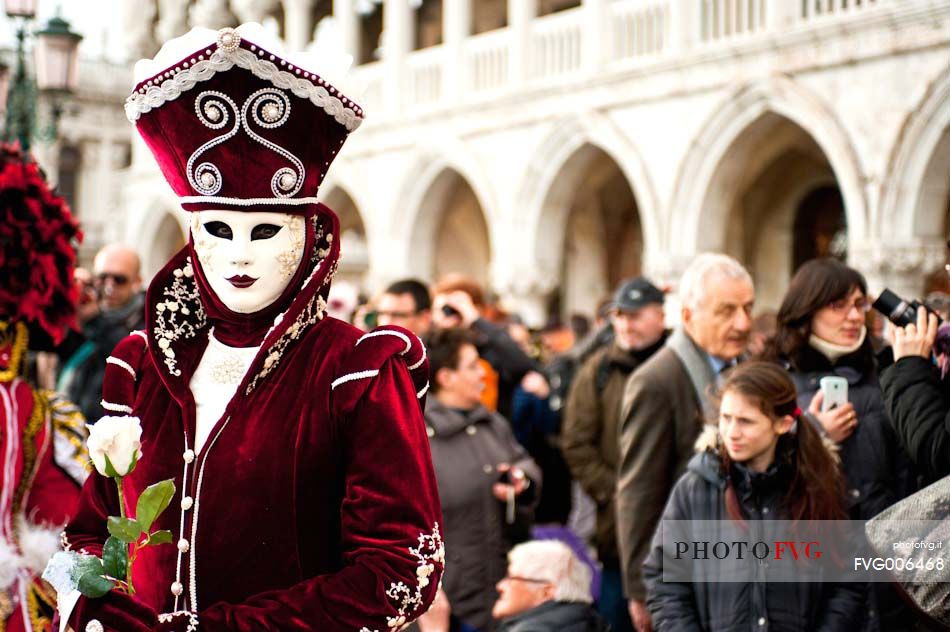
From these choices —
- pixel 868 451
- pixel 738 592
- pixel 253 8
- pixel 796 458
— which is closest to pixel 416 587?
pixel 738 592

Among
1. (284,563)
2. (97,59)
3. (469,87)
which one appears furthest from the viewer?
(97,59)

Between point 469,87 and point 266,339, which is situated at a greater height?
point 469,87

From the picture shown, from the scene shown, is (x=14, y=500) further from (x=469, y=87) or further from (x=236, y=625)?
(x=469, y=87)

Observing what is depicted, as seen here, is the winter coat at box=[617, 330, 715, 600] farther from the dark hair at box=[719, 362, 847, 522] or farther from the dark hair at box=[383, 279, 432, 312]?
the dark hair at box=[383, 279, 432, 312]

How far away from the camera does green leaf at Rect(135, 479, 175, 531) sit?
1.86 m

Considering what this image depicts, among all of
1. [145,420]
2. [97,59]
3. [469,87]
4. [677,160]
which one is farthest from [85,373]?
[97,59]

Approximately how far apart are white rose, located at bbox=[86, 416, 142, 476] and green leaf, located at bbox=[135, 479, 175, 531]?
61mm

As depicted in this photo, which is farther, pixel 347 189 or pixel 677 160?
pixel 347 189

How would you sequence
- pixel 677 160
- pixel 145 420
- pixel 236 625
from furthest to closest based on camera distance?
pixel 677 160 → pixel 145 420 → pixel 236 625

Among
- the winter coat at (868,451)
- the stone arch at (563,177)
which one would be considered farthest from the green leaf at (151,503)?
the stone arch at (563,177)

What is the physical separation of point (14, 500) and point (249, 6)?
15.0 metres

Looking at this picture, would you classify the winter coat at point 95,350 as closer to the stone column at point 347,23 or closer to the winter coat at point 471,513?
the winter coat at point 471,513

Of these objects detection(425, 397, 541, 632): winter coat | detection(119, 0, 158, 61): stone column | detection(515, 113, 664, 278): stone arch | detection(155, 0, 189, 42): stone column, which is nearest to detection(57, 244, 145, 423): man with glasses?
detection(425, 397, 541, 632): winter coat

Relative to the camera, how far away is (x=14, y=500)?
3189mm
